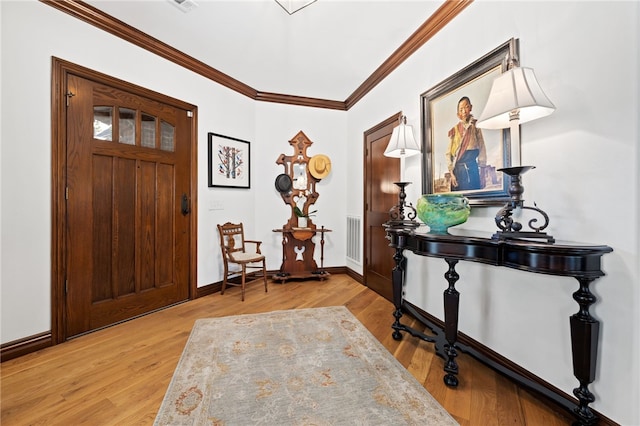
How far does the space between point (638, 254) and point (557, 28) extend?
115 cm

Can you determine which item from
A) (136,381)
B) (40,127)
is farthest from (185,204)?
(136,381)

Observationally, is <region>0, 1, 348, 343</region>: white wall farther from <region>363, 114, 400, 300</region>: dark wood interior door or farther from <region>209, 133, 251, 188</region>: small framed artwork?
<region>363, 114, 400, 300</region>: dark wood interior door

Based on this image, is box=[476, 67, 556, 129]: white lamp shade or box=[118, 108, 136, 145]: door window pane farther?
box=[118, 108, 136, 145]: door window pane

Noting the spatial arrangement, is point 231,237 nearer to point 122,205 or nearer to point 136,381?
point 122,205

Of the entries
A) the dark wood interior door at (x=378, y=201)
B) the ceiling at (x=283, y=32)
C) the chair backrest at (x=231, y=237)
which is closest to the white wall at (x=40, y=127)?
the chair backrest at (x=231, y=237)

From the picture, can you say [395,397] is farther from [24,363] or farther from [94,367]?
[24,363]

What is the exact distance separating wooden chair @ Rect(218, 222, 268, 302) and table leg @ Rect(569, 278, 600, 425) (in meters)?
2.64

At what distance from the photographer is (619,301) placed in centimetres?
114

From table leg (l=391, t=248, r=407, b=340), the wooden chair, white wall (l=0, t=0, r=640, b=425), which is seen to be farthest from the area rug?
the wooden chair

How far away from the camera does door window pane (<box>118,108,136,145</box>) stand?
2385 mm

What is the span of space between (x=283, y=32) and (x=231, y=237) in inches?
88.6

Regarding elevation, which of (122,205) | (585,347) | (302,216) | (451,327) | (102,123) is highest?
(102,123)

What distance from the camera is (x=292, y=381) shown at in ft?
5.08

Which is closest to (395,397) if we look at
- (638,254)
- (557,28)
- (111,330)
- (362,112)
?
(638,254)
